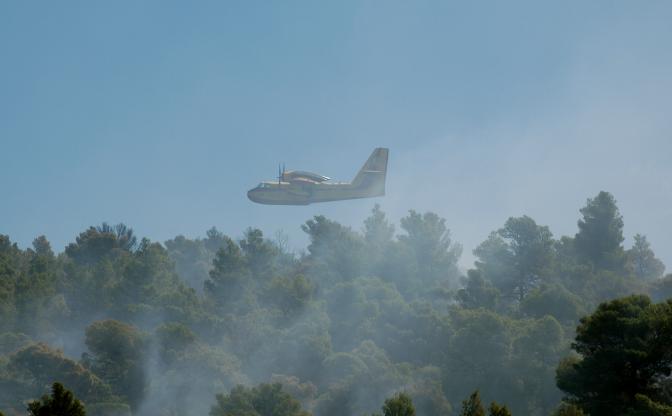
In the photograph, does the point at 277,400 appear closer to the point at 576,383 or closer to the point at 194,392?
the point at 194,392

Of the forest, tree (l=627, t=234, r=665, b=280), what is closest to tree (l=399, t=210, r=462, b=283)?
the forest

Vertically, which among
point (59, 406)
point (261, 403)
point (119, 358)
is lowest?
point (59, 406)

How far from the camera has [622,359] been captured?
35.9 meters

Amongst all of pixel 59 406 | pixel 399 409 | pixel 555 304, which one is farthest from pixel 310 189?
pixel 59 406

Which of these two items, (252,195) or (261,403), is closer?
(261,403)

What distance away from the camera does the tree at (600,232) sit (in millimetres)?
91125

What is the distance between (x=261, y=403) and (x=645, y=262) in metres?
67.8

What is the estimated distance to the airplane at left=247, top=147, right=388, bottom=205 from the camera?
218 feet

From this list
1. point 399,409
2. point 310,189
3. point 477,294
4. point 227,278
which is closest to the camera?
point 399,409

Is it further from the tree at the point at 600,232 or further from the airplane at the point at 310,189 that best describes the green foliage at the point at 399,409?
the tree at the point at 600,232

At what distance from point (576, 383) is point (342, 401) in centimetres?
2821

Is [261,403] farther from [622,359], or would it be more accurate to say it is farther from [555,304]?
[555,304]

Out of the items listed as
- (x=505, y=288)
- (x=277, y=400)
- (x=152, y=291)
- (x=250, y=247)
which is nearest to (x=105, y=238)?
(x=250, y=247)

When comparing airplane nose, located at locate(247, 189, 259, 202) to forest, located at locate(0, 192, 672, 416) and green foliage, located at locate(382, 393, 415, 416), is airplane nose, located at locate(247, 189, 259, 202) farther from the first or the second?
green foliage, located at locate(382, 393, 415, 416)
